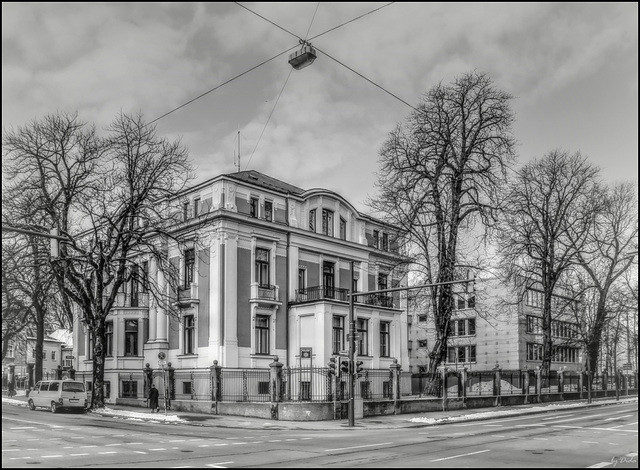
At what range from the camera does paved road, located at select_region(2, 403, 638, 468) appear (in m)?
15.8

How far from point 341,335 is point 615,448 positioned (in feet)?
80.3

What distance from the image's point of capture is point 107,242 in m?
36.4

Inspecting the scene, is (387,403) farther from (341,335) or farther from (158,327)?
(158,327)

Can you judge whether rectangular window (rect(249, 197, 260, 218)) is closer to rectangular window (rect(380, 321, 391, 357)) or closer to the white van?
rectangular window (rect(380, 321, 391, 357))

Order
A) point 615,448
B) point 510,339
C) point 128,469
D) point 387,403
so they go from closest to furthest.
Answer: point 128,469 < point 615,448 < point 387,403 < point 510,339

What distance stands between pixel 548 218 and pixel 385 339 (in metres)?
14.5

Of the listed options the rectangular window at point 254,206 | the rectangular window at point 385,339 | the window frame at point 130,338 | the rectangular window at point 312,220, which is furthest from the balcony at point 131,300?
the rectangular window at point 385,339

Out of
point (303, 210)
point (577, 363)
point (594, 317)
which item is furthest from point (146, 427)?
point (577, 363)

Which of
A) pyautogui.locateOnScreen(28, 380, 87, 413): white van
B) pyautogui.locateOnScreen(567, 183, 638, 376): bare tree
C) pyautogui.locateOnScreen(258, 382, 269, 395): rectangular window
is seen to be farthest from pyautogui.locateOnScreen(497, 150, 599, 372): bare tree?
pyautogui.locateOnScreen(28, 380, 87, 413): white van

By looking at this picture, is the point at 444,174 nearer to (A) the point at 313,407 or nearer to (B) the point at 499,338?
(A) the point at 313,407

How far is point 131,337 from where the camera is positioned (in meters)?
44.9

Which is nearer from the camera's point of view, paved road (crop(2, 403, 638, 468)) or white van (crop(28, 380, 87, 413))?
paved road (crop(2, 403, 638, 468))

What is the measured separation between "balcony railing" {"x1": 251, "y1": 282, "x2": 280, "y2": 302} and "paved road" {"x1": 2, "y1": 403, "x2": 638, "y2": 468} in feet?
42.3

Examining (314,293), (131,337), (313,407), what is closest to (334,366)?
(313,407)
